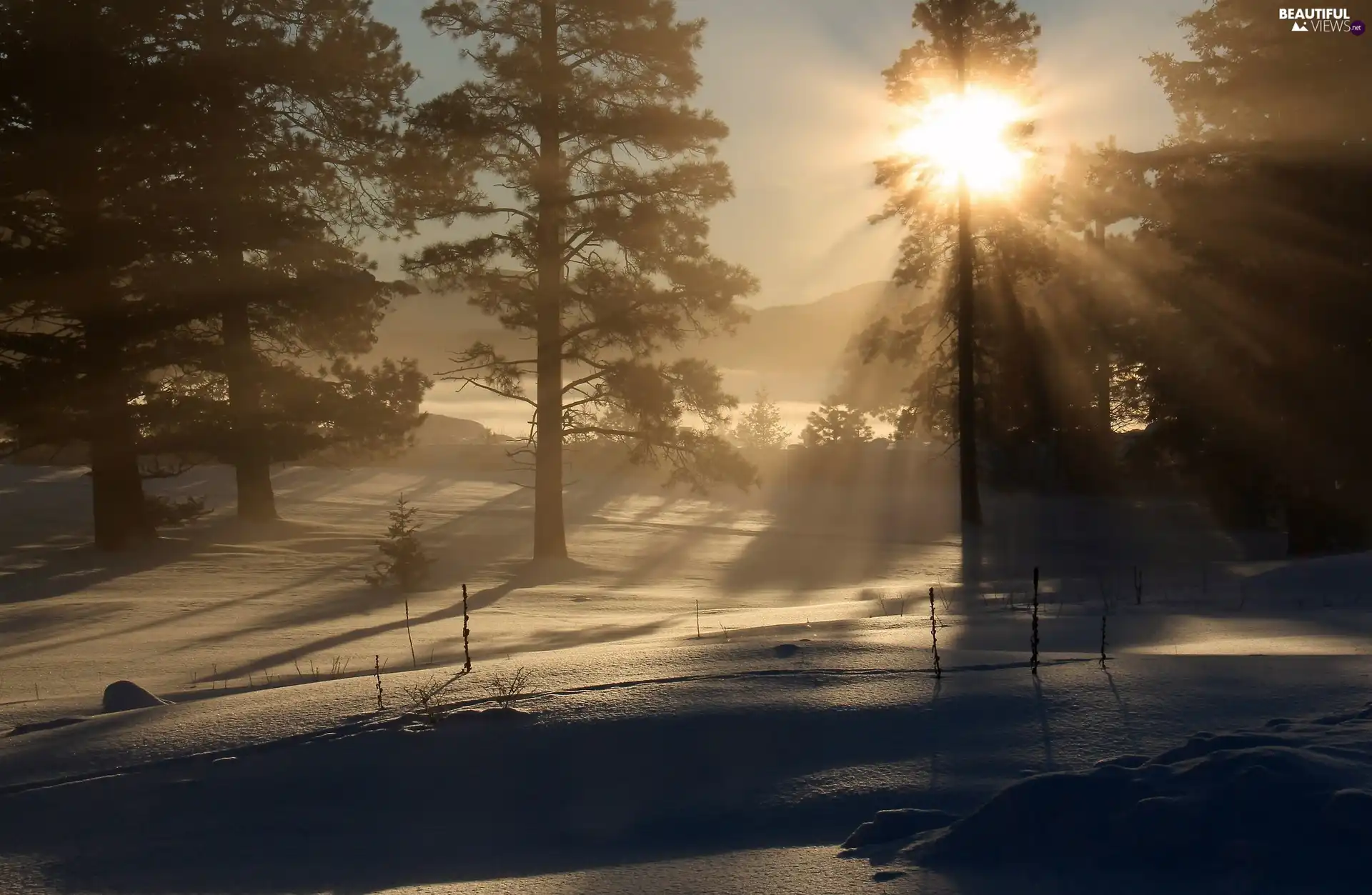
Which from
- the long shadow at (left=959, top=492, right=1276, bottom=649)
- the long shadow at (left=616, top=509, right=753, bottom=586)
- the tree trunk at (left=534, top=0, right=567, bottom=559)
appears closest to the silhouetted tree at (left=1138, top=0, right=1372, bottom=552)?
the long shadow at (left=959, top=492, right=1276, bottom=649)

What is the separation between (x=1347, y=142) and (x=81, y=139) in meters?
20.6

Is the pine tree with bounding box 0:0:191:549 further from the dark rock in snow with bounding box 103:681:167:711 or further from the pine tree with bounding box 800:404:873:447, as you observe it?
the pine tree with bounding box 800:404:873:447

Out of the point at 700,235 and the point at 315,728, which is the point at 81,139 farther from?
the point at 315,728

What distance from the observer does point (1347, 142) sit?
18719mm

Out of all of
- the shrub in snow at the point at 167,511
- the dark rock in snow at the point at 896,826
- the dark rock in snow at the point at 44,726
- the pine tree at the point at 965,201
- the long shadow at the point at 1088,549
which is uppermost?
the pine tree at the point at 965,201

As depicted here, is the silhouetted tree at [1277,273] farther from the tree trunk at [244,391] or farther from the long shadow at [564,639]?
the tree trunk at [244,391]

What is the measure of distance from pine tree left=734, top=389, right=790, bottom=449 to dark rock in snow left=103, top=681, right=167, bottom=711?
67433mm

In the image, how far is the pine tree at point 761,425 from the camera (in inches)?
2918

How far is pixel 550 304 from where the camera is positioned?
1952 cm

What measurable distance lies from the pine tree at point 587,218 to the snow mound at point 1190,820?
1618 centimetres

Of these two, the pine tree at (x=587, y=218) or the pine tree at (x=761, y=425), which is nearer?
the pine tree at (x=587, y=218)

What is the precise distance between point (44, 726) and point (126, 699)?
530 mm

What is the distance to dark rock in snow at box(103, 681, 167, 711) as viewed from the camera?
6.04 metres

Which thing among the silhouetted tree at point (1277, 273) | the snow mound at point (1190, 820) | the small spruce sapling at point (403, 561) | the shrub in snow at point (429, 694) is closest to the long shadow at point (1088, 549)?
the silhouetted tree at point (1277, 273)
